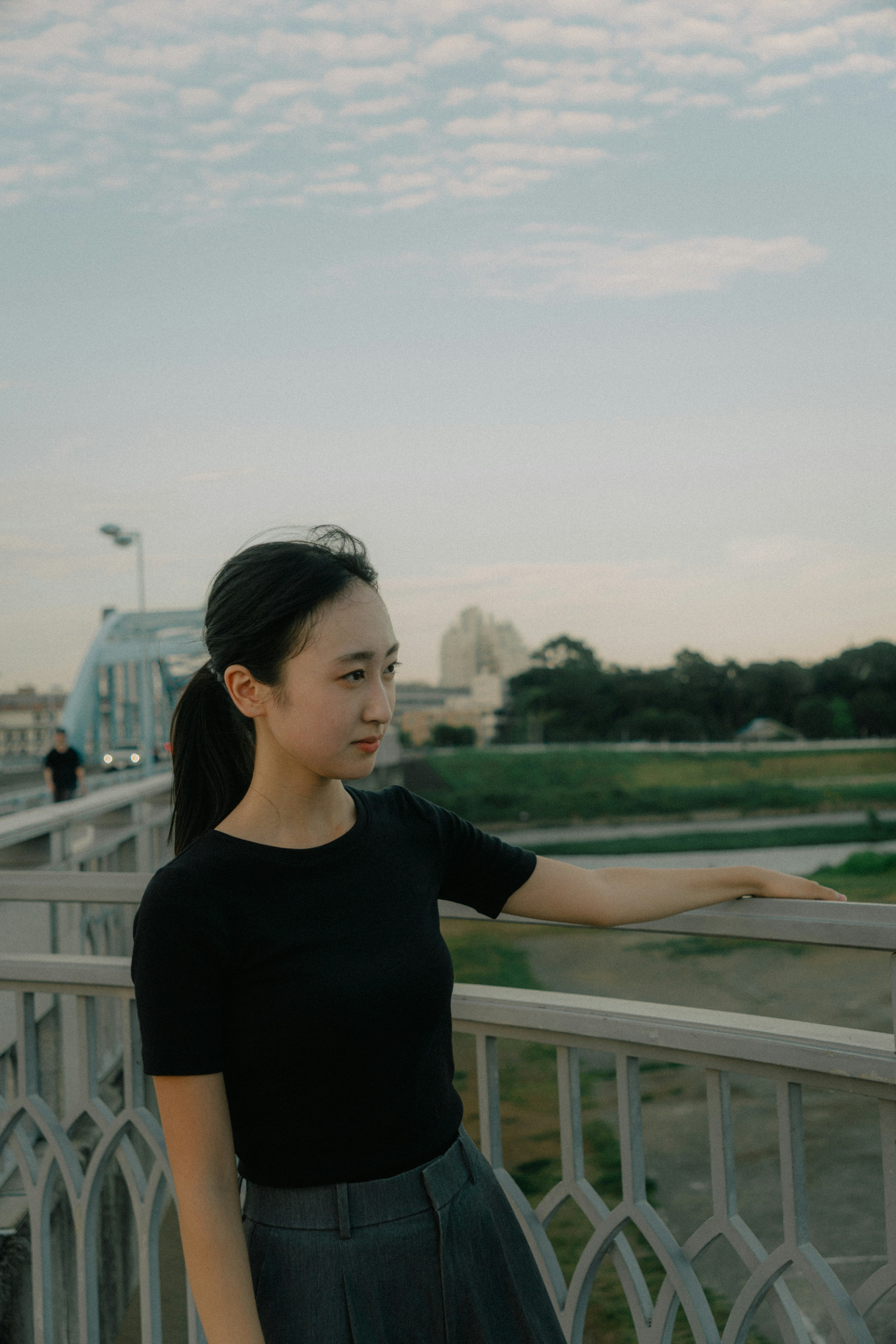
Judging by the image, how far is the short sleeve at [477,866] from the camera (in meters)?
1.59

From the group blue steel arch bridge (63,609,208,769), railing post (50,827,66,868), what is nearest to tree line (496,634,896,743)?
blue steel arch bridge (63,609,208,769)

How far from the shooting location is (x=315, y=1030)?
129 centimetres

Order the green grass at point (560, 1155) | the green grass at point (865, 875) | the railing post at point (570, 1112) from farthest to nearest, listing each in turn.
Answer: the green grass at point (865, 875) → the green grass at point (560, 1155) → the railing post at point (570, 1112)

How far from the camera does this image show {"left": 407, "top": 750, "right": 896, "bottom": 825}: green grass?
72.5m

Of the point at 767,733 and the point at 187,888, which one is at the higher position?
the point at 187,888

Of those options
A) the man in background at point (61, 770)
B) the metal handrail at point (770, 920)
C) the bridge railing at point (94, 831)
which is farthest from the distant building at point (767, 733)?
the metal handrail at point (770, 920)

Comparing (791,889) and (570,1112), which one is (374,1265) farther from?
(791,889)

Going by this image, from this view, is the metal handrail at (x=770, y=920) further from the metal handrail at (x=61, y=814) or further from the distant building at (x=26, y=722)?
the distant building at (x=26, y=722)

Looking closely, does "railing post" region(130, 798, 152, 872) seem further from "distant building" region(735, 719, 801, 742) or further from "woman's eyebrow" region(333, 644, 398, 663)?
"distant building" region(735, 719, 801, 742)

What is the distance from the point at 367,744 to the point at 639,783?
75.9 meters

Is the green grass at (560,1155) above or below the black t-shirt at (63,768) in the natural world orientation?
below

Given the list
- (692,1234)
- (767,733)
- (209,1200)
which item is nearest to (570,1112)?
(692,1234)

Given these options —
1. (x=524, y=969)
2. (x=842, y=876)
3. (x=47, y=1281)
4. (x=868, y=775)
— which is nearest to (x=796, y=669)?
(x=868, y=775)

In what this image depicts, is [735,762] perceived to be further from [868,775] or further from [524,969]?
[524,969]
